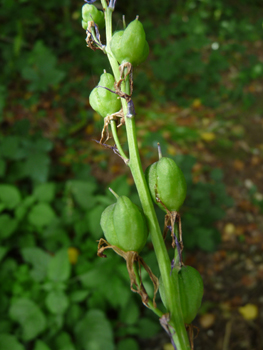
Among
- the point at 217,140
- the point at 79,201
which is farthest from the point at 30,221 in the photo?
the point at 217,140

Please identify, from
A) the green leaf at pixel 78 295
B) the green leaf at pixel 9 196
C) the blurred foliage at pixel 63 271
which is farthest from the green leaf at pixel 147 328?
the green leaf at pixel 9 196

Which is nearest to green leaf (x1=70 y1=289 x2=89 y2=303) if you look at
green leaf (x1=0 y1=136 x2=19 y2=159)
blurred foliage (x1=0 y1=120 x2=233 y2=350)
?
blurred foliage (x1=0 y1=120 x2=233 y2=350)

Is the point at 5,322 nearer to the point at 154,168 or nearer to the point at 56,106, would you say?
the point at 154,168

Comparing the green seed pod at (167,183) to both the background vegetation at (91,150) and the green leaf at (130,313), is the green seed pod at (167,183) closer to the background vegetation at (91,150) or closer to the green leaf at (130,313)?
the background vegetation at (91,150)

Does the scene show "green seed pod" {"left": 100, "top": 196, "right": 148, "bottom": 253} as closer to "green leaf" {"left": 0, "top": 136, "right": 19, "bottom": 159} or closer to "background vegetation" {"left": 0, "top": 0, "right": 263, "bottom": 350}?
"background vegetation" {"left": 0, "top": 0, "right": 263, "bottom": 350}

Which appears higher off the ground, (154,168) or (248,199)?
(154,168)

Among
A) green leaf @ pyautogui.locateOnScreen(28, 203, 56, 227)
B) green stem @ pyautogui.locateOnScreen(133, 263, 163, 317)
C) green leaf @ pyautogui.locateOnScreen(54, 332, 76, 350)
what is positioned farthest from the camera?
green leaf @ pyautogui.locateOnScreen(28, 203, 56, 227)
